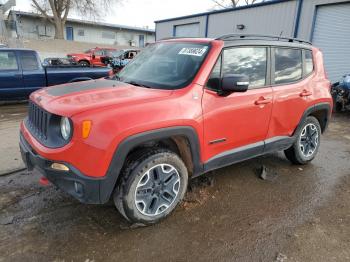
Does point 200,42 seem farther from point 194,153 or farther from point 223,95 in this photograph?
point 194,153

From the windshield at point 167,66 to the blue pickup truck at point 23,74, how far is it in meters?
5.00

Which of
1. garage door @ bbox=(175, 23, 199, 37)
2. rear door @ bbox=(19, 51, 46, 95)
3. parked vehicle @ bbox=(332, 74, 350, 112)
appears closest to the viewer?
rear door @ bbox=(19, 51, 46, 95)

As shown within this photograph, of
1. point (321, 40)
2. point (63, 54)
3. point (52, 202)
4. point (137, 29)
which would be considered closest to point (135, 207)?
point (52, 202)

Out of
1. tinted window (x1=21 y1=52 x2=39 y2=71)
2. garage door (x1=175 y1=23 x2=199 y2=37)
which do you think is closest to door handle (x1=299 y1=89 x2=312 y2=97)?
tinted window (x1=21 y1=52 x2=39 y2=71)

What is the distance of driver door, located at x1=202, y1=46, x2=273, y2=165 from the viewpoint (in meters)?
3.30

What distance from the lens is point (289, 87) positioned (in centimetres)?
415

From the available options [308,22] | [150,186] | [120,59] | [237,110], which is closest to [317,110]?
[237,110]

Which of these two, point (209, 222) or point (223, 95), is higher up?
point (223, 95)

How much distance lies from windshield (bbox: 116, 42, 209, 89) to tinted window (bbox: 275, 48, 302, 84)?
1.13 meters

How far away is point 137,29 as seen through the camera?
51.5m

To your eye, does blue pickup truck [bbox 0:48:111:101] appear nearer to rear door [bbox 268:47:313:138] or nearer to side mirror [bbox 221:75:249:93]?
rear door [bbox 268:47:313:138]

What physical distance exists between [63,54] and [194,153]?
99.4 feet

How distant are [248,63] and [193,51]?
695mm

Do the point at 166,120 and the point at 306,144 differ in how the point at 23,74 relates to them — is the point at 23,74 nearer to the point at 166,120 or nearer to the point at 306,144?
the point at 166,120
